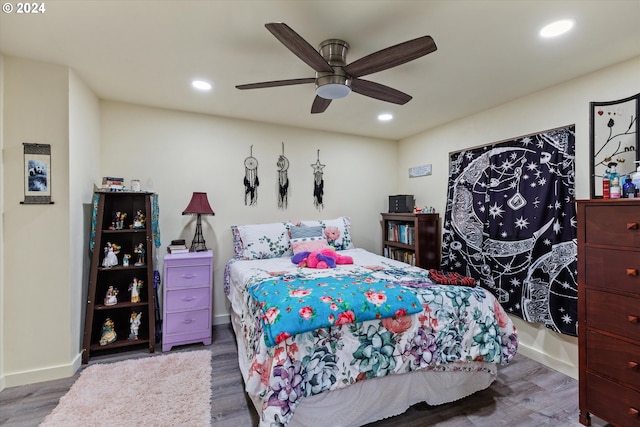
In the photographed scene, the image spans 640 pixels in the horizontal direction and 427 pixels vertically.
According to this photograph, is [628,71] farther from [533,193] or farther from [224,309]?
Answer: [224,309]

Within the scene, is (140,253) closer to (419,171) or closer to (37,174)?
(37,174)

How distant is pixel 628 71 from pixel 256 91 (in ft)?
9.45

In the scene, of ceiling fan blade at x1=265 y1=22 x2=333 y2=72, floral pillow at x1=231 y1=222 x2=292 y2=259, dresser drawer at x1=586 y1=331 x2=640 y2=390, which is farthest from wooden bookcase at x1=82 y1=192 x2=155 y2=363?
dresser drawer at x1=586 y1=331 x2=640 y2=390

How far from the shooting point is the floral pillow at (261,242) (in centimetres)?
310

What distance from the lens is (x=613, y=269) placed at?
5.55 feet

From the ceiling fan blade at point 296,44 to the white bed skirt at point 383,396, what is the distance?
1890 millimetres

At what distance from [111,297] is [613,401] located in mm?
3742

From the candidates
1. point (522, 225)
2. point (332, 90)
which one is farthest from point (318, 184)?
point (522, 225)

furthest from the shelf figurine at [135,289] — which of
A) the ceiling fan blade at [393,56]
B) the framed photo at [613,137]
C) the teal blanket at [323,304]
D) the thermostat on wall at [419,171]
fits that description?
the framed photo at [613,137]

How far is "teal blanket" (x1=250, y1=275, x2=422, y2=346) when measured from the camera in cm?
153

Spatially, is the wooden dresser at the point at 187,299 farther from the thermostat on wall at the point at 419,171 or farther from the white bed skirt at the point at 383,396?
the thermostat on wall at the point at 419,171

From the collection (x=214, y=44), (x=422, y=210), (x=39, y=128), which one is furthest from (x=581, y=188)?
(x=39, y=128)

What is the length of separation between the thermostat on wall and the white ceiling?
1.11m

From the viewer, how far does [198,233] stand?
3.14 m
